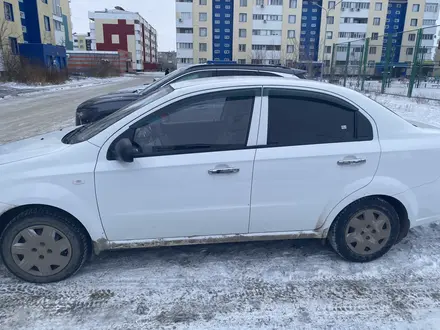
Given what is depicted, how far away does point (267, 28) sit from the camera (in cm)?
6078

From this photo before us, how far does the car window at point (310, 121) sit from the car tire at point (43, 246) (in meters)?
1.85

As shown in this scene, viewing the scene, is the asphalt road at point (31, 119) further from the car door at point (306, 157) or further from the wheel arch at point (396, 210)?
the wheel arch at point (396, 210)

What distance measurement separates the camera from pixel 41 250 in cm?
284

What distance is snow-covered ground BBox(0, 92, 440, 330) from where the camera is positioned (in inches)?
99.8

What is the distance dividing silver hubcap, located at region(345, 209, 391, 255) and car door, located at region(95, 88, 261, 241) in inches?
40.8

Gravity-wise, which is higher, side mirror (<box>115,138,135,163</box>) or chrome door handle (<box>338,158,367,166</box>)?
side mirror (<box>115,138,135,163</box>)

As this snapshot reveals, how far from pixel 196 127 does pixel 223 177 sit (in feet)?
1.72

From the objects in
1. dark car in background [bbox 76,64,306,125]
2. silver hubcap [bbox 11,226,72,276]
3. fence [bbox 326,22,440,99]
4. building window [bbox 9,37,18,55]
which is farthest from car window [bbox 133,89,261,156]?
building window [bbox 9,37,18,55]

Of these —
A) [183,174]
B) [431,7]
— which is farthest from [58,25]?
[431,7]

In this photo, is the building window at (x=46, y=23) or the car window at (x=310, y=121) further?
the building window at (x=46, y=23)

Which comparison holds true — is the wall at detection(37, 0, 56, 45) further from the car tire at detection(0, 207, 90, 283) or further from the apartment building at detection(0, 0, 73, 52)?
the car tire at detection(0, 207, 90, 283)

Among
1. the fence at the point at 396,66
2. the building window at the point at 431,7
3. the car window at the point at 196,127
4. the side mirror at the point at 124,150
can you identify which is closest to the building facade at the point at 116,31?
the building window at the point at 431,7

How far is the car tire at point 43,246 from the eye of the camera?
277 cm

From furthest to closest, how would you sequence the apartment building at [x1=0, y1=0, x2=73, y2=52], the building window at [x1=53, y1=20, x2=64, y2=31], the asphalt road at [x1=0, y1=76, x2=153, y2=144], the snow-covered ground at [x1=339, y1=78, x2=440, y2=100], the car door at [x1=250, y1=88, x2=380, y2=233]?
the building window at [x1=53, y1=20, x2=64, y2=31] → the apartment building at [x1=0, y1=0, x2=73, y2=52] → the snow-covered ground at [x1=339, y1=78, x2=440, y2=100] → the asphalt road at [x1=0, y1=76, x2=153, y2=144] → the car door at [x1=250, y1=88, x2=380, y2=233]
